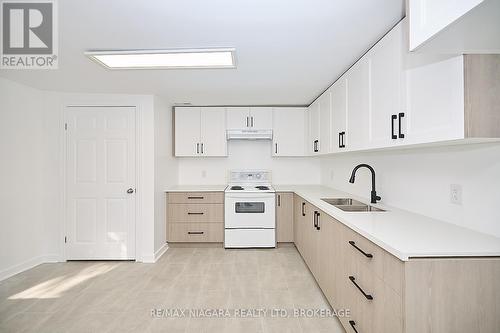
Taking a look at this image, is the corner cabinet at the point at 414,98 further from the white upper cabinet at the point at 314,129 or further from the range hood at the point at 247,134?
the range hood at the point at 247,134

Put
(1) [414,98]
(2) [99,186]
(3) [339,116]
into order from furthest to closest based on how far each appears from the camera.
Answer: (2) [99,186] < (3) [339,116] < (1) [414,98]

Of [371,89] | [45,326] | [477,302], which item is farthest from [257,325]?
[371,89]

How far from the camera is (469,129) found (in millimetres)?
Answer: 1136

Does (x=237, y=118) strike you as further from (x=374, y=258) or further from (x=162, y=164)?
(x=374, y=258)

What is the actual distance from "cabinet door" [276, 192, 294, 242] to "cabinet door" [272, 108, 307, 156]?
734mm

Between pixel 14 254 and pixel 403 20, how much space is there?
4334 mm

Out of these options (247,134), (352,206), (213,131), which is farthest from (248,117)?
(352,206)

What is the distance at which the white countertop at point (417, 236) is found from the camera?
1126 millimetres

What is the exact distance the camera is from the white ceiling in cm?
151

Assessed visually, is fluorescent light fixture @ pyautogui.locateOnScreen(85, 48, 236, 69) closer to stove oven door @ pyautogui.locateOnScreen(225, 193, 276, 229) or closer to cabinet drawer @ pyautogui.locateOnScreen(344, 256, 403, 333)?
cabinet drawer @ pyautogui.locateOnScreen(344, 256, 403, 333)

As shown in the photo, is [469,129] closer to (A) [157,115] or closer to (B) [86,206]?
(A) [157,115]

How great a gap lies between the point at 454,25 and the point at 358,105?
1.45 meters

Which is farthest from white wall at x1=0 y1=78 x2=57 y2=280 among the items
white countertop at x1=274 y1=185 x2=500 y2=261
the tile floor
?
white countertop at x1=274 y1=185 x2=500 y2=261

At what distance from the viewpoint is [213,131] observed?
406 cm
